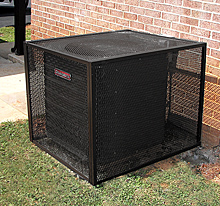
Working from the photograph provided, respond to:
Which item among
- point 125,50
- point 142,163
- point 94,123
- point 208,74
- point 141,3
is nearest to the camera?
point 94,123

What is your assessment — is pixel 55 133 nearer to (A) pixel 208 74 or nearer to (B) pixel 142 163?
(B) pixel 142 163

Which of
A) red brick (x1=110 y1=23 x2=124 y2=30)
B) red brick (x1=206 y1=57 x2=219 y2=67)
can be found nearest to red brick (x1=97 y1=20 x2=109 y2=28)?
red brick (x1=110 y1=23 x2=124 y2=30)

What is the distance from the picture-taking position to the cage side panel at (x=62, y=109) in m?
3.50

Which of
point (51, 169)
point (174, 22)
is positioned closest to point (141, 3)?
point (174, 22)

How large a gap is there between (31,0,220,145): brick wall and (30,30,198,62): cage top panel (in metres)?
0.30

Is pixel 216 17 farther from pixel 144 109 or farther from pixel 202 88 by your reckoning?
pixel 144 109

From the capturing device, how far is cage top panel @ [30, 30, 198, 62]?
3449 mm

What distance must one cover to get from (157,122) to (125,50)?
841mm

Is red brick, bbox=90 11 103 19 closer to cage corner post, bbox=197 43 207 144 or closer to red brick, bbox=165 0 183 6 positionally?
red brick, bbox=165 0 183 6

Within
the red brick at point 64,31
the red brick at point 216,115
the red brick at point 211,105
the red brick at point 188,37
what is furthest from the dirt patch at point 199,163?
the red brick at point 64,31

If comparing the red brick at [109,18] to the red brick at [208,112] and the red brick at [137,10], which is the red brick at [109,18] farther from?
the red brick at [208,112]

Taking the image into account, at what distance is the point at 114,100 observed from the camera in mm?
3396

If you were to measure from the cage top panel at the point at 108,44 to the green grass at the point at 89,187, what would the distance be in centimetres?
121

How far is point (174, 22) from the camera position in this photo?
4410 mm
